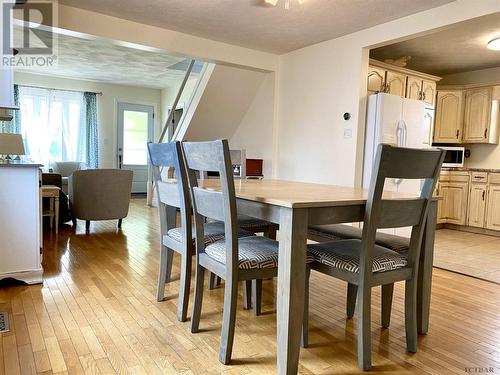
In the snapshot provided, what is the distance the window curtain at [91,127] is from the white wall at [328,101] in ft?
15.1

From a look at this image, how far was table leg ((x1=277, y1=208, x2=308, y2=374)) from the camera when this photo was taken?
1446 mm

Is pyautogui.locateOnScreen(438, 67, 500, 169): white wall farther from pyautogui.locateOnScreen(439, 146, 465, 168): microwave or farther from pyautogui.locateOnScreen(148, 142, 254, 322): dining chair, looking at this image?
pyautogui.locateOnScreen(148, 142, 254, 322): dining chair

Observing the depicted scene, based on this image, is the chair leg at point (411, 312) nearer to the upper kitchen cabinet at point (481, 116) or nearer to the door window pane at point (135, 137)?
the upper kitchen cabinet at point (481, 116)

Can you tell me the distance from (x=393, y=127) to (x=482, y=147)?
2.46 metres

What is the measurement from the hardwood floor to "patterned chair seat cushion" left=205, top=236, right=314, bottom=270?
1.47 ft

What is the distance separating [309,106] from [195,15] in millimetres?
1766

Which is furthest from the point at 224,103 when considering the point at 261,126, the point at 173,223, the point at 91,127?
the point at 91,127

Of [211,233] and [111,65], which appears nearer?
[211,233]

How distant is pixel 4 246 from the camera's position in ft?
8.34

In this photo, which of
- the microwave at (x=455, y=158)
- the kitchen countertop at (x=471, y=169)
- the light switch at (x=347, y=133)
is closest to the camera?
the light switch at (x=347, y=133)

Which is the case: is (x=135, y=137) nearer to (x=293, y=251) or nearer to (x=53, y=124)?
(x=53, y=124)

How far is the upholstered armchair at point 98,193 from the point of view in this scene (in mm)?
4277

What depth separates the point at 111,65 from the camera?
20.8ft

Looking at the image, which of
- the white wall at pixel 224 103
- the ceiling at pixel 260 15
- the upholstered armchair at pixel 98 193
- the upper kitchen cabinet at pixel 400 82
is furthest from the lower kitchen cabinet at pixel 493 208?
A: the upholstered armchair at pixel 98 193
